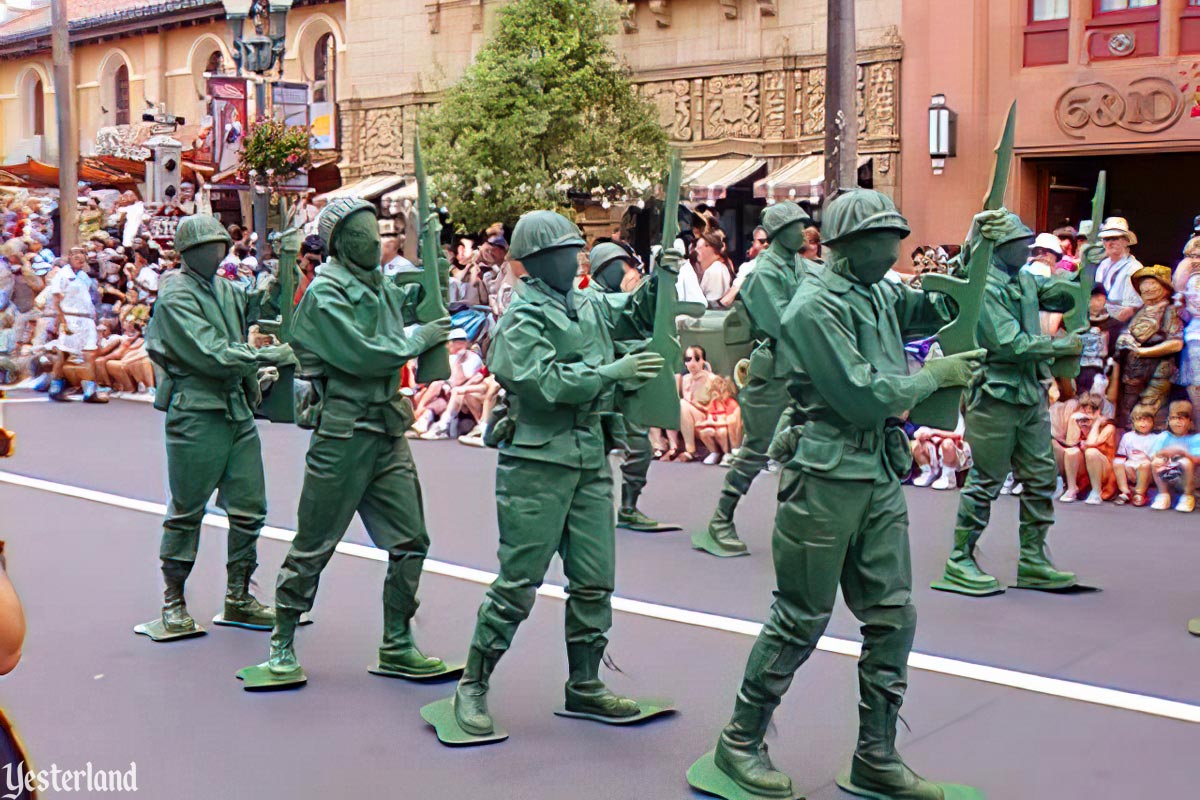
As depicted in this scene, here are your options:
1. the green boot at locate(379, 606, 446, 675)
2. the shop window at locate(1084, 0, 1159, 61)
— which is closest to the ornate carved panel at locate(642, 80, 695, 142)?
the shop window at locate(1084, 0, 1159, 61)

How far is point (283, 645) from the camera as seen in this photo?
710 centimetres

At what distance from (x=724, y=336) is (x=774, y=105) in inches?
457

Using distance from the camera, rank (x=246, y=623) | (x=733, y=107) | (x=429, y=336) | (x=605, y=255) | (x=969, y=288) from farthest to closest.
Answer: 1. (x=733, y=107)
2. (x=605, y=255)
3. (x=246, y=623)
4. (x=429, y=336)
5. (x=969, y=288)

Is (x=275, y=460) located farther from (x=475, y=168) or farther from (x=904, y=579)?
(x=904, y=579)

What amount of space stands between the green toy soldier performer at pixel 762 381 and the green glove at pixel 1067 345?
1583 millimetres

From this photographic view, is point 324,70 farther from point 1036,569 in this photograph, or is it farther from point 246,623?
point 1036,569

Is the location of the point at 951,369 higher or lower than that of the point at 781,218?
lower

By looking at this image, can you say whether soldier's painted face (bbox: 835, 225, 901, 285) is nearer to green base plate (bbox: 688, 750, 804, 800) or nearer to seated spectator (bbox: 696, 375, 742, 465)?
green base plate (bbox: 688, 750, 804, 800)

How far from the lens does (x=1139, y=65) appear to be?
18.5m

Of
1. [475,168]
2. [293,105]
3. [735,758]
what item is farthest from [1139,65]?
[735,758]

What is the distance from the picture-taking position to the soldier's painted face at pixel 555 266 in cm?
616

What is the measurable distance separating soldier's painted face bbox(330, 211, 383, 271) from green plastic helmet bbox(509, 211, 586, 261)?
982 millimetres

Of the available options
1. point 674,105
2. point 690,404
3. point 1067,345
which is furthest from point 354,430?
point 674,105

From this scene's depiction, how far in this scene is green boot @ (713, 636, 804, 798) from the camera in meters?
5.42
